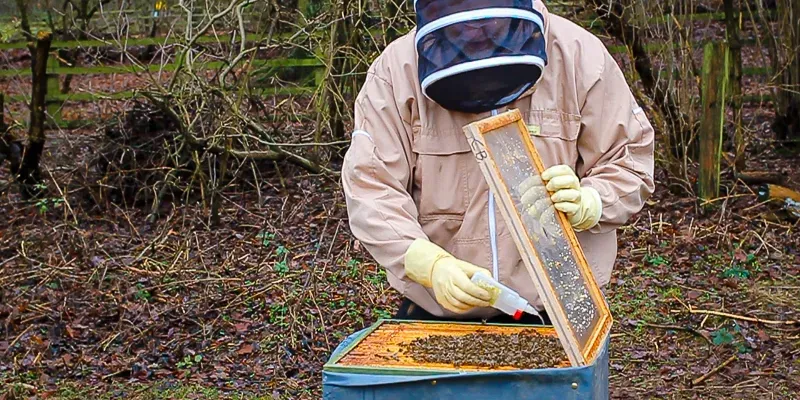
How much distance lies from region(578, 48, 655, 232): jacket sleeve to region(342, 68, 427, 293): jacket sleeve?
0.45 meters

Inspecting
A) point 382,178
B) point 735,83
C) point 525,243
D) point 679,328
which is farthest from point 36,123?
point 525,243

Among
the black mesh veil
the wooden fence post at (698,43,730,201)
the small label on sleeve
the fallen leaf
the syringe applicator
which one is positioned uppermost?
the black mesh veil

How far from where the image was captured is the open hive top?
2193 millimetres

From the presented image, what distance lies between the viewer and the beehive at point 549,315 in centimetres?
208

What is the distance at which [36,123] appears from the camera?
23.9 ft

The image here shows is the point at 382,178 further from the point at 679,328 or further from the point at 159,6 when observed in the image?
the point at 159,6

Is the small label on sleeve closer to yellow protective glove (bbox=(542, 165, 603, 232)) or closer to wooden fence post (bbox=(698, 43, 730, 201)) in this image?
yellow protective glove (bbox=(542, 165, 603, 232))

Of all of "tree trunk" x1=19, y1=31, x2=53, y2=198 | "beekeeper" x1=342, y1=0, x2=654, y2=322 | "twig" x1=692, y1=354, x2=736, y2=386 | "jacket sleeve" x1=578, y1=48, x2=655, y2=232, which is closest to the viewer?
"beekeeper" x1=342, y1=0, x2=654, y2=322

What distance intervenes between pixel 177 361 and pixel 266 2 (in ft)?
9.18

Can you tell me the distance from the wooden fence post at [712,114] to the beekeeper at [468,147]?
438 cm

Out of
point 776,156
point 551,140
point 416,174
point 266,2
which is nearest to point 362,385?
point 416,174

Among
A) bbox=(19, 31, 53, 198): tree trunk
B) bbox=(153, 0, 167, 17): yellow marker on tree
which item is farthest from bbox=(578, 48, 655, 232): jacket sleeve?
bbox=(153, 0, 167, 17): yellow marker on tree

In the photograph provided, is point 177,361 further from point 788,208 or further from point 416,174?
point 788,208

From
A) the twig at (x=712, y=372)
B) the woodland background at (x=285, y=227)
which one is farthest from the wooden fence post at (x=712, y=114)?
the twig at (x=712, y=372)
